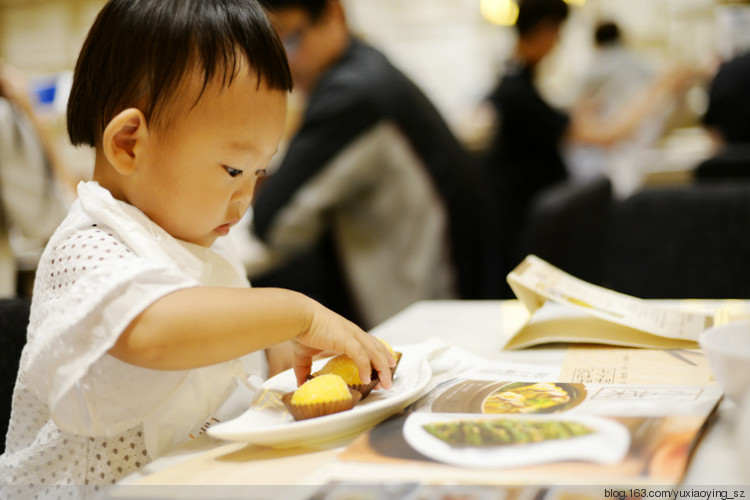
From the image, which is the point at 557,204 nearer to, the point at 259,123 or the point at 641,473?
the point at 259,123

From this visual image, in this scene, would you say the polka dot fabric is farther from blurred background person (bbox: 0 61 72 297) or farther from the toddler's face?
blurred background person (bbox: 0 61 72 297)

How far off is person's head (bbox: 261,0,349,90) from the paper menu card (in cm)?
131

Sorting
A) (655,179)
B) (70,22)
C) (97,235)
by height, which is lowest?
(655,179)

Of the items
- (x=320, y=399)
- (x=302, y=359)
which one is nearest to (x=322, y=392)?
(x=320, y=399)

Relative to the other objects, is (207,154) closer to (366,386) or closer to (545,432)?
(366,386)

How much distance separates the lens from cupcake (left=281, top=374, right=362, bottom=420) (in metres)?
0.60

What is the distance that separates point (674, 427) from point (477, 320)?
55 cm

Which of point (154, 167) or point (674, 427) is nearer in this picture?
point (674, 427)

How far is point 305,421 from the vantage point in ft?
1.85

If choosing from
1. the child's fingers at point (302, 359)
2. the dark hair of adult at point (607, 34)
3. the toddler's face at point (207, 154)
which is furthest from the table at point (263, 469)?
the dark hair of adult at point (607, 34)

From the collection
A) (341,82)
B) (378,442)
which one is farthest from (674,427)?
(341,82)

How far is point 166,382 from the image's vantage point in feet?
2.24

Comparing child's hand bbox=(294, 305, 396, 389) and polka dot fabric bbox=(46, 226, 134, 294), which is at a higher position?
polka dot fabric bbox=(46, 226, 134, 294)

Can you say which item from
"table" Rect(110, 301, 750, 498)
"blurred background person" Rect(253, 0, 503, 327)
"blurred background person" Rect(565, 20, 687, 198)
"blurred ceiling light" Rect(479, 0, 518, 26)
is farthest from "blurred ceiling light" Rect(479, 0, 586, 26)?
"table" Rect(110, 301, 750, 498)
